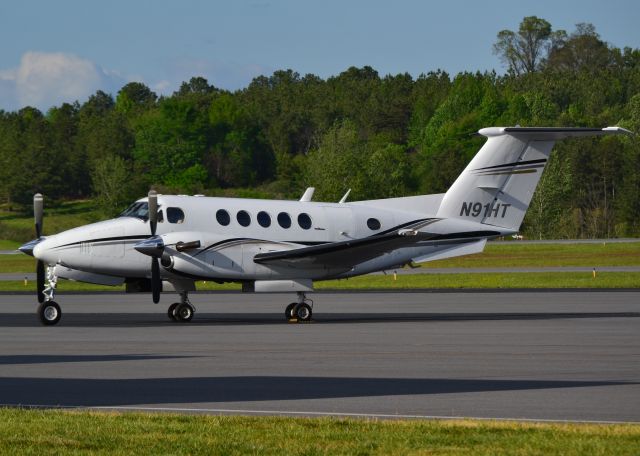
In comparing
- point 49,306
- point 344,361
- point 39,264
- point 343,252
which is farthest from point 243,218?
point 344,361

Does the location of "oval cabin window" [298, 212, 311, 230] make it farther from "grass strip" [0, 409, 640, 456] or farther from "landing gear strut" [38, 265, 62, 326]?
"grass strip" [0, 409, 640, 456]

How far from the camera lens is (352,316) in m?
32.2

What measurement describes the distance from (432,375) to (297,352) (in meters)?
4.30

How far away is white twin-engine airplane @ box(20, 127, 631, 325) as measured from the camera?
96.4ft

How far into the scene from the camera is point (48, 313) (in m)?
28.8

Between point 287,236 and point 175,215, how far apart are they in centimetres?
305

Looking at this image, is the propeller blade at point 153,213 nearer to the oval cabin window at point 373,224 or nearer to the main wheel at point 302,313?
the main wheel at point 302,313

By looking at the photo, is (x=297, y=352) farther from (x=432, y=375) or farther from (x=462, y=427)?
(x=462, y=427)

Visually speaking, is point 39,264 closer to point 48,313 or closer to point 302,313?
point 48,313

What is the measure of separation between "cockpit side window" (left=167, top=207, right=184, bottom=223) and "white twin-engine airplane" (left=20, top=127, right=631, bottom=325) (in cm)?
3

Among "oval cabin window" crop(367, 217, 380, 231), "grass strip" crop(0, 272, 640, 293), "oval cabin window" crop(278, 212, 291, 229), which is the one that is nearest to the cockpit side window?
"oval cabin window" crop(278, 212, 291, 229)

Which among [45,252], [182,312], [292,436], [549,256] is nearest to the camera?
[292,436]


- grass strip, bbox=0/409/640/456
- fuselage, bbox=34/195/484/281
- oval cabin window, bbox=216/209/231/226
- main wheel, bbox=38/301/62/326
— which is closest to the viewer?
grass strip, bbox=0/409/640/456

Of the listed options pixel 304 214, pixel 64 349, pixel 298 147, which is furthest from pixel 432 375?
pixel 298 147
